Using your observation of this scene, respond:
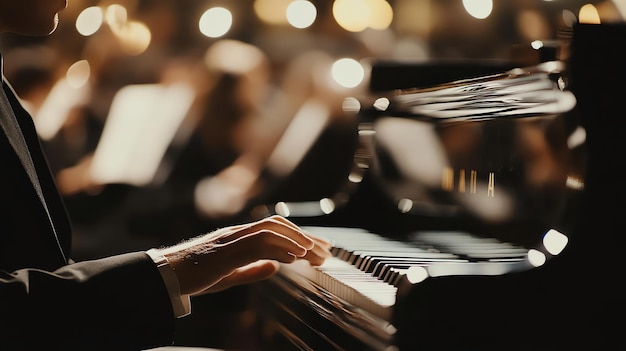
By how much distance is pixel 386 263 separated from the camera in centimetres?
163

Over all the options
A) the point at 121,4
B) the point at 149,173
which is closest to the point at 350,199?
the point at 149,173

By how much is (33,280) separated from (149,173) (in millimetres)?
3059

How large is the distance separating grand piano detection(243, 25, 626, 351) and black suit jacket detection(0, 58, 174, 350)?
41 centimetres

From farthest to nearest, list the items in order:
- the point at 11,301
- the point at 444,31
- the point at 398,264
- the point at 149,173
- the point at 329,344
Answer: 1. the point at 444,31
2. the point at 149,173
3. the point at 329,344
4. the point at 398,264
5. the point at 11,301

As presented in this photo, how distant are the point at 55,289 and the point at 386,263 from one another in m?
0.65

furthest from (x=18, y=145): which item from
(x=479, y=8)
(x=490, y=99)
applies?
(x=479, y=8)

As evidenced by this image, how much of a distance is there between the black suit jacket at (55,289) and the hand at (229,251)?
0.06 metres

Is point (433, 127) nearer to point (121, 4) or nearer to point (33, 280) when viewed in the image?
point (33, 280)

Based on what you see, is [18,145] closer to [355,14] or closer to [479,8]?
[355,14]

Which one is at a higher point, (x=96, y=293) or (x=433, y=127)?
(x=433, y=127)

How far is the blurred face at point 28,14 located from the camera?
1.66m

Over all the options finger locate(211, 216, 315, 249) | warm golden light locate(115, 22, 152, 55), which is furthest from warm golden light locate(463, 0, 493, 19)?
finger locate(211, 216, 315, 249)

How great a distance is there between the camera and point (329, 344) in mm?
1736

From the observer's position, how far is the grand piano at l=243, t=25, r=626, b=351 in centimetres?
139
